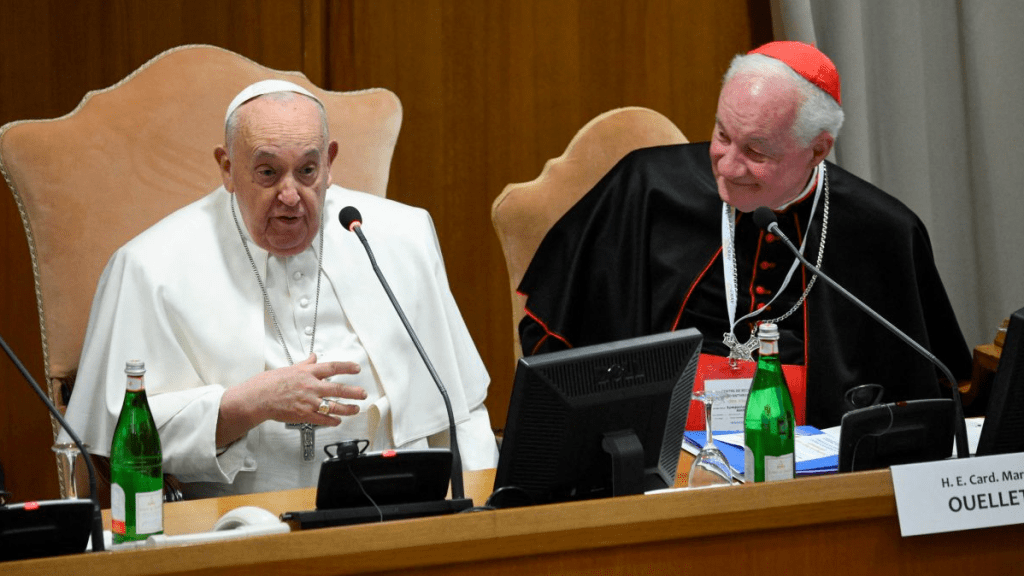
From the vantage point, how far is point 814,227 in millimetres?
3375

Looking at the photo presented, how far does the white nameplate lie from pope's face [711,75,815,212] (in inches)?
54.7

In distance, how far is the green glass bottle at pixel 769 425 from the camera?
85.4 inches

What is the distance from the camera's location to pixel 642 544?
5.90ft

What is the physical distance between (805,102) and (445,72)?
1714 millimetres

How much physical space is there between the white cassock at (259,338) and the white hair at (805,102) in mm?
964

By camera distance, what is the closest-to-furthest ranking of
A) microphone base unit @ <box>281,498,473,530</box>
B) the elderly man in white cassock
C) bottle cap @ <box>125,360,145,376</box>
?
microphone base unit @ <box>281,498,473,530</box> < bottle cap @ <box>125,360,145,376</box> < the elderly man in white cassock

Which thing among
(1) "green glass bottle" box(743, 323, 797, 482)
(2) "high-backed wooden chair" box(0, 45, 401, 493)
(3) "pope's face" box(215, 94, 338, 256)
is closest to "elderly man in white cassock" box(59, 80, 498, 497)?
(3) "pope's face" box(215, 94, 338, 256)

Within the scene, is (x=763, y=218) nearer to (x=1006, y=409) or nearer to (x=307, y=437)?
(x=1006, y=409)

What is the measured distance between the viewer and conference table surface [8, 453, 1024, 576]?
163cm

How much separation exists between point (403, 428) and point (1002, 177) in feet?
9.99

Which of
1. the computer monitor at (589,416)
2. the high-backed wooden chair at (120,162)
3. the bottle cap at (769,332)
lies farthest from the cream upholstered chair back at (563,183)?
the computer monitor at (589,416)

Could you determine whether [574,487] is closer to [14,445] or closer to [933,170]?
[14,445]

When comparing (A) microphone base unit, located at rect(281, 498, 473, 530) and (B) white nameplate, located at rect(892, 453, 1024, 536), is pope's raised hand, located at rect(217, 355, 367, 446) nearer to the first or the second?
(A) microphone base unit, located at rect(281, 498, 473, 530)

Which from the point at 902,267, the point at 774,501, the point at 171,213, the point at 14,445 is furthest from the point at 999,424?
the point at 14,445
